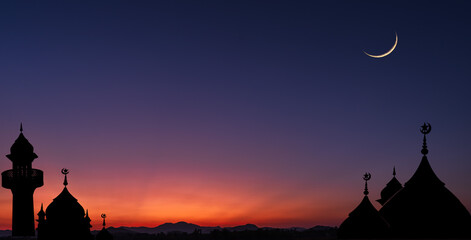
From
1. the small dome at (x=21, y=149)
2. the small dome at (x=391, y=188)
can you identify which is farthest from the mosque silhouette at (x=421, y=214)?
the small dome at (x=21, y=149)

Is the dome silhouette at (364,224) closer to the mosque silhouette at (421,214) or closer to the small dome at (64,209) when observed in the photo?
the mosque silhouette at (421,214)

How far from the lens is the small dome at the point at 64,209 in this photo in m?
42.7

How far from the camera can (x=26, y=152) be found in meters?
48.8

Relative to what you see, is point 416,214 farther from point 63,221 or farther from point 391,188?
point 63,221

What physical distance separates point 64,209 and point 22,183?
8881 millimetres

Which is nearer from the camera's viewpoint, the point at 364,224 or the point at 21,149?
the point at 364,224

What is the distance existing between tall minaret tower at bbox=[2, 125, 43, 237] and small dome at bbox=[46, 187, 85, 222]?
7.90 metres

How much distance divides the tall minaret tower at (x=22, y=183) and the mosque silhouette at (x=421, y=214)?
34735 millimetres

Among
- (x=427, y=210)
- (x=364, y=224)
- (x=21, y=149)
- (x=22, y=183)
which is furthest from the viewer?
(x=22, y=183)

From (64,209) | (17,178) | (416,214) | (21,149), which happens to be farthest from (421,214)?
(17,178)

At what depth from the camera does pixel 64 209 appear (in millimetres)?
42844

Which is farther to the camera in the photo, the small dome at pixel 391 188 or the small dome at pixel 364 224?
the small dome at pixel 391 188

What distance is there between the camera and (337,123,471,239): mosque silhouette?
23469mm

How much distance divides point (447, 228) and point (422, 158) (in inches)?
141
